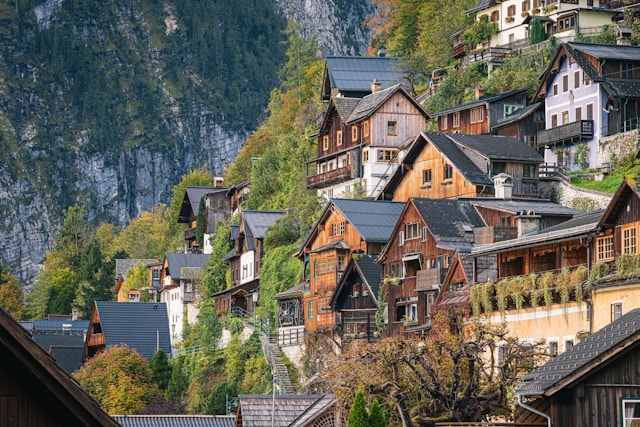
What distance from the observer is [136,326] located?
377ft

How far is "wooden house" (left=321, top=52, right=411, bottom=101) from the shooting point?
113875mm

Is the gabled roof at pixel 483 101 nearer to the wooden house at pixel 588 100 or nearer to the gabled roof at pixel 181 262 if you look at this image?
the wooden house at pixel 588 100

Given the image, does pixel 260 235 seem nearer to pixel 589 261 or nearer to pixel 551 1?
pixel 551 1

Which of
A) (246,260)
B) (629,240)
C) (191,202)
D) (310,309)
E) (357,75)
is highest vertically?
(357,75)

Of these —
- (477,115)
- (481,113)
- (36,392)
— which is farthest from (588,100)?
(36,392)

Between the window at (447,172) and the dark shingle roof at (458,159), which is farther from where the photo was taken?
the window at (447,172)

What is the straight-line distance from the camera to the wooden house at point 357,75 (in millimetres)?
113875

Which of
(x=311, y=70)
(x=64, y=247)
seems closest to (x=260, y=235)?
(x=311, y=70)

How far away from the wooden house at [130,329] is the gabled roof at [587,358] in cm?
8179

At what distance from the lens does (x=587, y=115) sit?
86.1 metres

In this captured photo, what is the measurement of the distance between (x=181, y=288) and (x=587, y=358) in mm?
90688

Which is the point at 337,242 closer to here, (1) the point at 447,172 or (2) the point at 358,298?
(2) the point at 358,298

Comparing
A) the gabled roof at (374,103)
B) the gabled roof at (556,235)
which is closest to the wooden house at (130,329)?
the gabled roof at (374,103)

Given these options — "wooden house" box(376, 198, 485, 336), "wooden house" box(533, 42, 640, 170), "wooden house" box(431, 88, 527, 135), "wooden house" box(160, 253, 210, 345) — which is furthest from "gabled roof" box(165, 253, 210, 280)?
"wooden house" box(376, 198, 485, 336)
